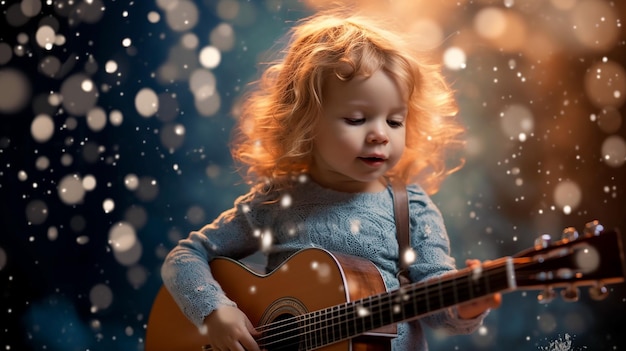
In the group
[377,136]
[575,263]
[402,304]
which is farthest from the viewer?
[377,136]

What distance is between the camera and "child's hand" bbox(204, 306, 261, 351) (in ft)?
4.02

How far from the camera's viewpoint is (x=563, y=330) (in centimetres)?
159

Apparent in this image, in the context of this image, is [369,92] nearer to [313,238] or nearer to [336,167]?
[336,167]

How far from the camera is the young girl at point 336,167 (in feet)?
4.12

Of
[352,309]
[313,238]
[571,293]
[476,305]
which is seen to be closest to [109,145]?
[313,238]

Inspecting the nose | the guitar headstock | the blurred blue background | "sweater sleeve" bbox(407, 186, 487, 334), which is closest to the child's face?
the nose

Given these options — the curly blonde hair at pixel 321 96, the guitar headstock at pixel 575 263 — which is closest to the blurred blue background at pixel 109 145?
the curly blonde hair at pixel 321 96

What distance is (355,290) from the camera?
1.13 m

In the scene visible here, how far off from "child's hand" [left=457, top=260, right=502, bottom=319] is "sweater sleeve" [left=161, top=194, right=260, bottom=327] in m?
0.45

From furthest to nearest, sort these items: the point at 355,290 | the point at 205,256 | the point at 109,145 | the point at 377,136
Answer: the point at 109,145, the point at 205,256, the point at 377,136, the point at 355,290

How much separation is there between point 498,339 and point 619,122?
576 mm

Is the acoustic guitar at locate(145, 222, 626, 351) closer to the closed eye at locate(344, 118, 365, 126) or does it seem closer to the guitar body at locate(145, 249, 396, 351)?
the guitar body at locate(145, 249, 396, 351)

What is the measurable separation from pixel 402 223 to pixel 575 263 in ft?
1.57

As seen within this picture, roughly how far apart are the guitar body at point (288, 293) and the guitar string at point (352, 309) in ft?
0.06
